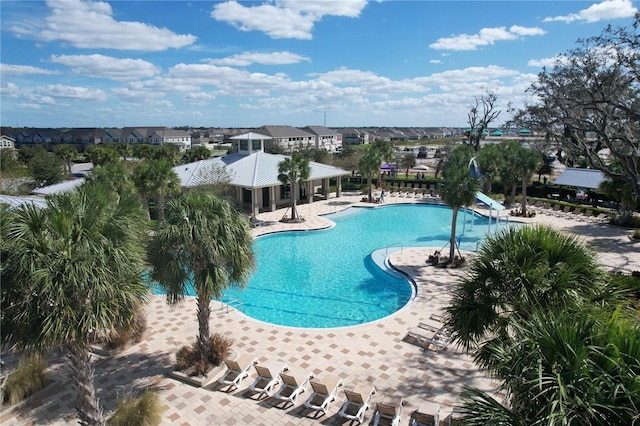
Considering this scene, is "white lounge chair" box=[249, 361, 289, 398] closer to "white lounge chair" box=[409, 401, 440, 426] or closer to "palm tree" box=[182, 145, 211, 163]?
"white lounge chair" box=[409, 401, 440, 426]

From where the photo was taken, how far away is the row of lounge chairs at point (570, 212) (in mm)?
28797

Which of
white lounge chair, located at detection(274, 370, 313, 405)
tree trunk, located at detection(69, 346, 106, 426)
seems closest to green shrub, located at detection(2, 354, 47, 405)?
tree trunk, located at detection(69, 346, 106, 426)

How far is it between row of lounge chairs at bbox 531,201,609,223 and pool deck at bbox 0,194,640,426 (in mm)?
19876

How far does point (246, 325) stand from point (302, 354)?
2783 mm

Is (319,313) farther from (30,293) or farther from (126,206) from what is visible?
(30,293)

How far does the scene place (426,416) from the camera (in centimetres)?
805

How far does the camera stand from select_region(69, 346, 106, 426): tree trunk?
7.06m

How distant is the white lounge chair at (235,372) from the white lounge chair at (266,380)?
390mm

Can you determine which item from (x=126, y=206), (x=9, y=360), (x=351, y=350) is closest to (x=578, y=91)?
(x=351, y=350)

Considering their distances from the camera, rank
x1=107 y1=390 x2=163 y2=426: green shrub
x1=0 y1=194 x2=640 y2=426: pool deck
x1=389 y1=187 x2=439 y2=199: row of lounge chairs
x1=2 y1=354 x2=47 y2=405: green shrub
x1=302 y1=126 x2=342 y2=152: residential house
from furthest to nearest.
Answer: x1=302 y1=126 x2=342 y2=152: residential house, x1=389 y1=187 x2=439 y2=199: row of lounge chairs, x1=2 y1=354 x2=47 y2=405: green shrub, x1=0 y1=194 x2=640 y2=426: pool deck, x1=107 y1=390 x2=163 y2=426: green shrub

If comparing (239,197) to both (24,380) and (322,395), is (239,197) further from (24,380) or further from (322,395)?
(322,395)

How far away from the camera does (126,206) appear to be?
768cm

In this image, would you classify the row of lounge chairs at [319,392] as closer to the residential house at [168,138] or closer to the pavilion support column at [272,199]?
the pavilion support column at [272,199]

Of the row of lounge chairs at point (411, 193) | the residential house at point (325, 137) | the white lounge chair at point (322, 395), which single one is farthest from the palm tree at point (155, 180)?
the residential house at point (325, 137)
